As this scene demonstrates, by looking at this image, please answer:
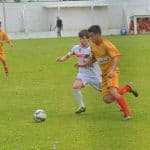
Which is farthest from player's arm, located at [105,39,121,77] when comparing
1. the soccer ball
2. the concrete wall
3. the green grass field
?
the concrete wall

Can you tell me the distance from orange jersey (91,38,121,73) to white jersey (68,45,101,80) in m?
0.83

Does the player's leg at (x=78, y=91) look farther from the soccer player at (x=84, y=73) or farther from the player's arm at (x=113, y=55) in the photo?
the player's arm at (x=113, y=55)

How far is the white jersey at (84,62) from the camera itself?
44.7 feet

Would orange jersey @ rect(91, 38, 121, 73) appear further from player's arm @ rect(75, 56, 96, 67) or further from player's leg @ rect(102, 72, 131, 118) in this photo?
player's arm @ rect(75, 56, 96, 67)

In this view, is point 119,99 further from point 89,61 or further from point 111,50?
point 89,61

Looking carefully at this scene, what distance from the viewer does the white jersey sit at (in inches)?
536

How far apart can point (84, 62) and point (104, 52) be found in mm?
1247

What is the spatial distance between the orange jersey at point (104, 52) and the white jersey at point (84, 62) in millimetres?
834

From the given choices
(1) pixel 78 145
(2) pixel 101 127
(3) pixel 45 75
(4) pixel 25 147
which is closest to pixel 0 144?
(4) pixel 25 147

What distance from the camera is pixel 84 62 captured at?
13.7m

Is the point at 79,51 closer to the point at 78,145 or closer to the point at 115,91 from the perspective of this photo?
the point at 115,91

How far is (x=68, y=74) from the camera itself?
23562 millimetres

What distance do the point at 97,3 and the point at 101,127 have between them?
190ft

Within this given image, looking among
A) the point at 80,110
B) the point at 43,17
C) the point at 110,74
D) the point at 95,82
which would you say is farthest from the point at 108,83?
the point at 43,17
